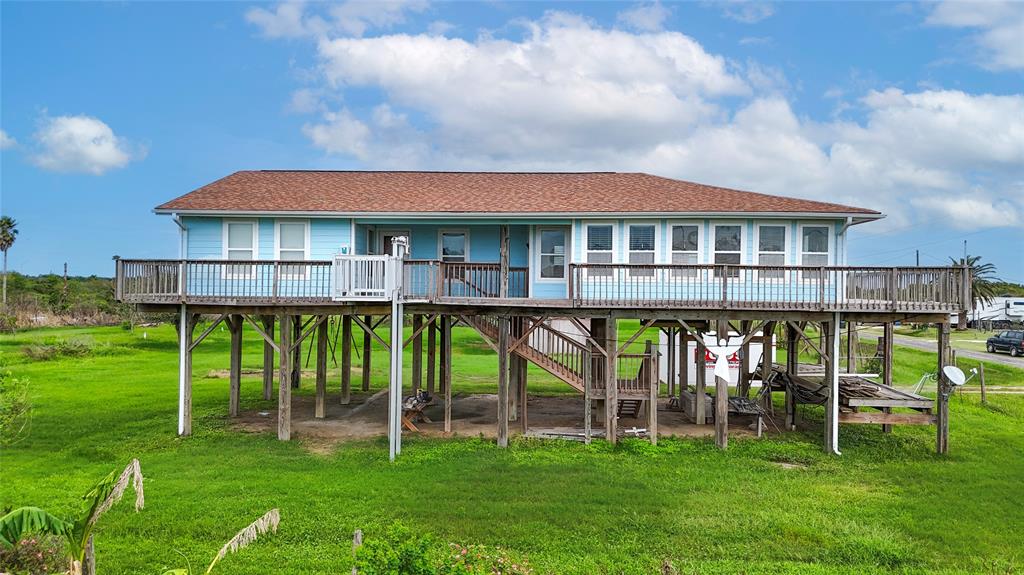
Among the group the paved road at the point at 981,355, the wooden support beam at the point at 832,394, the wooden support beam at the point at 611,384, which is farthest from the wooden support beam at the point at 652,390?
the paved road at the point at 981,355

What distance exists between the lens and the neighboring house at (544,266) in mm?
16828

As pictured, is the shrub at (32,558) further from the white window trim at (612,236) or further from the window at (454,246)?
the white window trim at (612,236)

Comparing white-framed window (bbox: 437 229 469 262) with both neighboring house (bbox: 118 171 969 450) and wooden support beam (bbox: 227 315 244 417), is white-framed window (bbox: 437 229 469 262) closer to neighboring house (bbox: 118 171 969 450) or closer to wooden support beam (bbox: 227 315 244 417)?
neighboring house (bbox: 118 171 969 450)

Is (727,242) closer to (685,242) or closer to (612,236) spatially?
(685,242)

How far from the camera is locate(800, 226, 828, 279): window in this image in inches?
712

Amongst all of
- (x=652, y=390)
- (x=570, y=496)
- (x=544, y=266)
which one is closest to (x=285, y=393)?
(x=544, y=266)

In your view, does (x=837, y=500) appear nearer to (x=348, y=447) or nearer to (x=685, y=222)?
(x=685, y=222)

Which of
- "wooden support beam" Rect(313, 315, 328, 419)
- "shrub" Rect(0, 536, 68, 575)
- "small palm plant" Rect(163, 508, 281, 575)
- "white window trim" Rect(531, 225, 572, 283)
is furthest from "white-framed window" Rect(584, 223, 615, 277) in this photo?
"shrub" Rect(0, 536, 68, 575)

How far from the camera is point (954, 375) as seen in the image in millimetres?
16281

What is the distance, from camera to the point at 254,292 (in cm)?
1812

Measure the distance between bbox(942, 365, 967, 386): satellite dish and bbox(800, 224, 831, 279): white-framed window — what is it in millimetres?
3863

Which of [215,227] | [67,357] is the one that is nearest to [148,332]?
[67,357]

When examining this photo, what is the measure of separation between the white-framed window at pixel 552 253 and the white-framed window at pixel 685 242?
3.05m

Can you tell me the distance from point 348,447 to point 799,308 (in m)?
12.0
